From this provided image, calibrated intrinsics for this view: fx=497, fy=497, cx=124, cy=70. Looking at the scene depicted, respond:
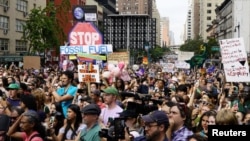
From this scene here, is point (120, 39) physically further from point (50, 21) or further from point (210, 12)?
point (50, 21)

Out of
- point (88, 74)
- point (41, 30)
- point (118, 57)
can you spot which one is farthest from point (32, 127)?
point (41, 30)

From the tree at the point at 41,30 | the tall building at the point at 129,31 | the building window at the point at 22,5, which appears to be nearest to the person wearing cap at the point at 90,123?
the tree at the point at 41,30

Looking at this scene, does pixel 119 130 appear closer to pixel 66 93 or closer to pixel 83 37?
pixel 66 93

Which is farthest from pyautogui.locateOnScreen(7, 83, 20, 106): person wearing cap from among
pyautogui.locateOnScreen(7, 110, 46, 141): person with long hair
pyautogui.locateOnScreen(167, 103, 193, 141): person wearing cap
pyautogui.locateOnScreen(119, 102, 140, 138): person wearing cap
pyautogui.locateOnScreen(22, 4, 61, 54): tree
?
pyautogui.locateOnScreen(22, 4, 61, 54): tree

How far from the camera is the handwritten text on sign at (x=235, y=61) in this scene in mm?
11031

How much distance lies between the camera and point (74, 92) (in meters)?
8.87

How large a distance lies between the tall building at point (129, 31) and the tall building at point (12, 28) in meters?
73.5

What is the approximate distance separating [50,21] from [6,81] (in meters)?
31.7

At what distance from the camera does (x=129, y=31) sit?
458 feet

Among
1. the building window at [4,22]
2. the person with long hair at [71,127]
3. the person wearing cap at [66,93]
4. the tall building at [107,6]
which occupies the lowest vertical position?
the person with long hair at [71,127]

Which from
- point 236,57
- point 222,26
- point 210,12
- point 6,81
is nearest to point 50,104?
point 6,81

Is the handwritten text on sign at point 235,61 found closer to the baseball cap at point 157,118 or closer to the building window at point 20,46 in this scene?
the baseball cap at point 157,118

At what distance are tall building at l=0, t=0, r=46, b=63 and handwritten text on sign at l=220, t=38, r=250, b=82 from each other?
42275 mm

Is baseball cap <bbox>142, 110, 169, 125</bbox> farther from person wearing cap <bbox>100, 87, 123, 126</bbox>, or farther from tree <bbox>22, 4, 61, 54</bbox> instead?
tree <bbox>22, 4, 61, 54</bbox>
